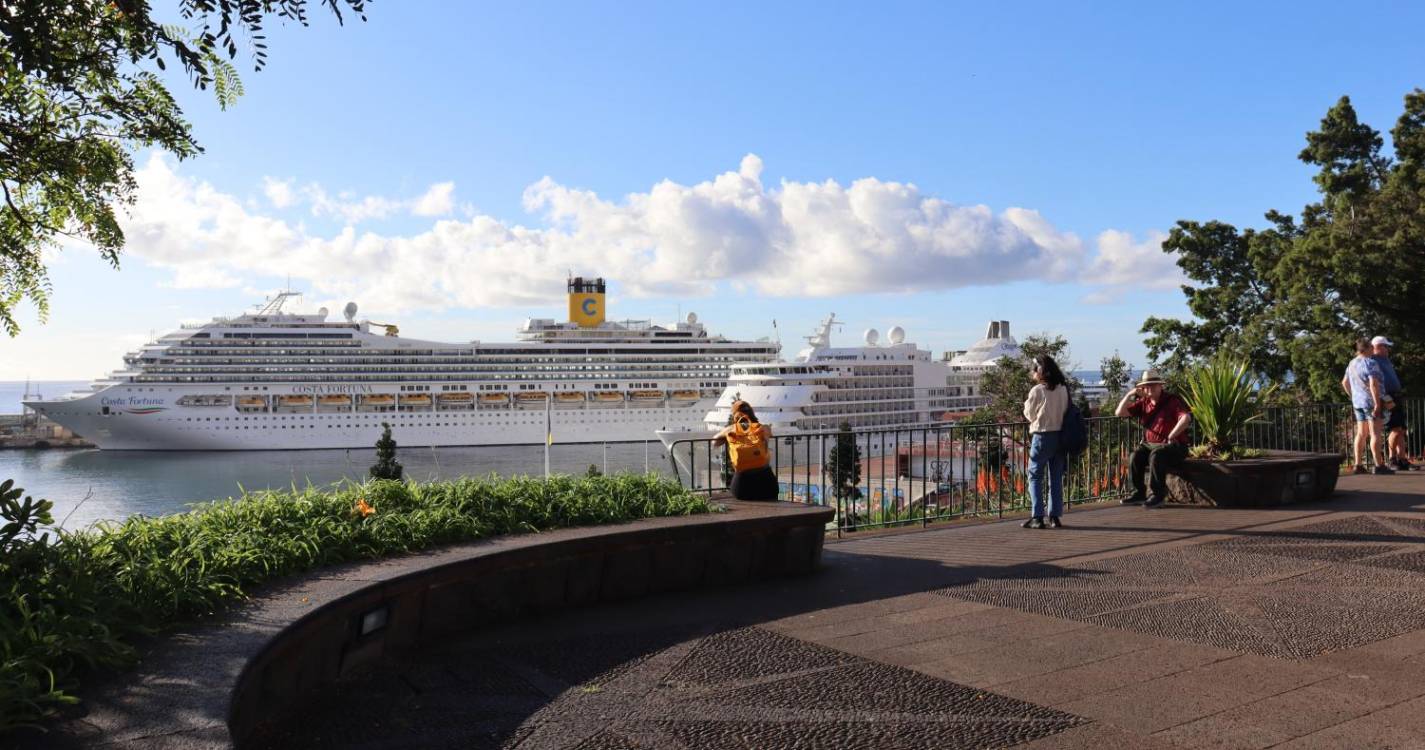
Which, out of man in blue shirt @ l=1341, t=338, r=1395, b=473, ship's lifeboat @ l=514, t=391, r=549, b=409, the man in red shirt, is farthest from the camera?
ship's lifeboat @ l=514, t=391, r=549, b=409

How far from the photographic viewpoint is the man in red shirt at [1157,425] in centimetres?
771

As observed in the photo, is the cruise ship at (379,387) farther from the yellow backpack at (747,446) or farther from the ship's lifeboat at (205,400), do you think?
the yellow backpack at (747,446)

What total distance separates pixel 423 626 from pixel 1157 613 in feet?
11.0

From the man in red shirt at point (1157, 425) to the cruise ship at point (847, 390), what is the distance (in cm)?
3663

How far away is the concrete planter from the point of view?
7.89 metres

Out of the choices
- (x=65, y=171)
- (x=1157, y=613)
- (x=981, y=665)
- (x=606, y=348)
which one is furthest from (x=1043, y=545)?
(x=606, y=348)

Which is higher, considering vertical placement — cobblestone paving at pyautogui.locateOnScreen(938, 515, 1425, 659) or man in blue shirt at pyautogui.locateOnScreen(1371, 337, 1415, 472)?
man in blue shirt at pyautogui.locateOnScreen(1371, 337, 1415, 472)

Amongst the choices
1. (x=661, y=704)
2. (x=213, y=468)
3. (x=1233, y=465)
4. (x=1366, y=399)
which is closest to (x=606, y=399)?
(x=213, y=468)

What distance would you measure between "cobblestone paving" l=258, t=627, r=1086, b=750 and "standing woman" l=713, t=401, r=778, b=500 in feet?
6.80

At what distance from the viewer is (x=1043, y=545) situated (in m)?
6.43

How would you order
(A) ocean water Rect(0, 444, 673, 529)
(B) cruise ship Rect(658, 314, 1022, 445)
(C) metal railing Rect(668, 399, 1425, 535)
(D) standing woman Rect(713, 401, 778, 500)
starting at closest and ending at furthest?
(D) standing woman Rect(713, 401, 778, 500) < (C) metal railing Rect(668, 399, 1425, 535) < (A) ocean water Rect(0, 444, 673, 529) < (B) cruise ship Rect(658, 314, 1022, 445)

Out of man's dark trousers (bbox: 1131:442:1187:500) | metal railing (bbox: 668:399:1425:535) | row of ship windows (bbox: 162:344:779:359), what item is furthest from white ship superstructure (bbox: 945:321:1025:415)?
man's dark trousers (bbox: 1131:442:1187:500)

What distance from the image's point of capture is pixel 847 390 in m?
49.5

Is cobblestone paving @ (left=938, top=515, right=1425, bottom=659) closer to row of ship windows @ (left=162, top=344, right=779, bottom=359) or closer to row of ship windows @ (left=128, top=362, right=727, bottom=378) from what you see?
row of ship windows @ (left=128, top=362, right=727, bottom=378)
